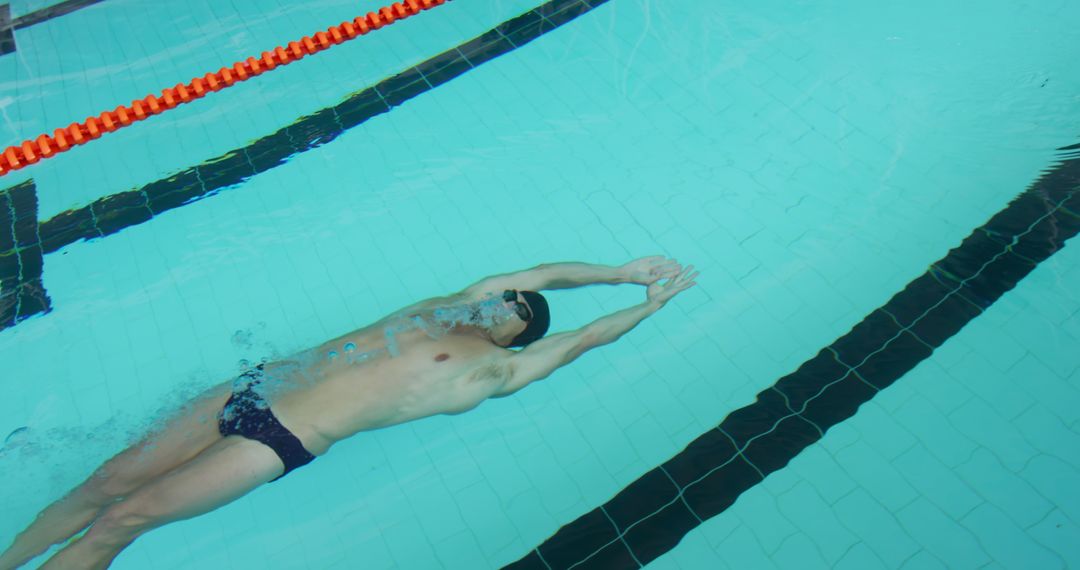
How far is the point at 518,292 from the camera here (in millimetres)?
2529

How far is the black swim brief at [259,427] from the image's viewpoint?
2266 mm

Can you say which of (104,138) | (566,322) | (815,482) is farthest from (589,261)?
(104,138)

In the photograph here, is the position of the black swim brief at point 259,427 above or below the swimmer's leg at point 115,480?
above

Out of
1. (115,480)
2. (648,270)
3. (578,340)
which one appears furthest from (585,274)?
(115,480)

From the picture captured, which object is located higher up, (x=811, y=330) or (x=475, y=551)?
(x=811, y=330)

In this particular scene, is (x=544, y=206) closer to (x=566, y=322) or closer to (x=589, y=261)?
(x=589, y=261)

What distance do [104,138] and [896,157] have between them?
354 centimetres

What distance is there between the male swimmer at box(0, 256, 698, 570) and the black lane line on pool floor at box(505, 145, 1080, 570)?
0.51 metres

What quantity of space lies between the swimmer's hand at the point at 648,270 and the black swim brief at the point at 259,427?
4.10ft

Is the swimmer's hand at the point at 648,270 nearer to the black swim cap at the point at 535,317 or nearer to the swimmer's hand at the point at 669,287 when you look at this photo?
the swimmer's hand at the point at 669,287

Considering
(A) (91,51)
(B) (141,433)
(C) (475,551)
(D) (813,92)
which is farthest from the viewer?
(A) (91,51)

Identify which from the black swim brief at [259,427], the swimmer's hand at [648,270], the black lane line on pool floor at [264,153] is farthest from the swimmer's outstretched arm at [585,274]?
the black lane line on pool floor at [264,153]

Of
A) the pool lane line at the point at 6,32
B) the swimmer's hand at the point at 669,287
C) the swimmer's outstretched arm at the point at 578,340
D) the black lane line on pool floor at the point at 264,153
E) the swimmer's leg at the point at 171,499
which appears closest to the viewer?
the swimmer's leg at the point at 171,499

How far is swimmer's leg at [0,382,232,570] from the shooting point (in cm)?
232
